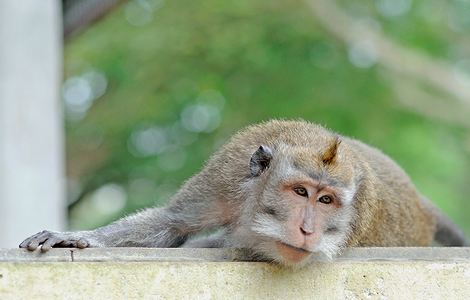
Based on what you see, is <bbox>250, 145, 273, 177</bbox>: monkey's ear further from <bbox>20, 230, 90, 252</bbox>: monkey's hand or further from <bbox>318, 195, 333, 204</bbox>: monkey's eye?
<bbox>20, 230, 90, 252</bbox>: monkey's hand

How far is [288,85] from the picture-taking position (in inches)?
634

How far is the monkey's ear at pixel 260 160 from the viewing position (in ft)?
17.6

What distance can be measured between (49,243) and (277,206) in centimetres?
116

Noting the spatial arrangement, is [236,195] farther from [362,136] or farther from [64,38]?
[362,136]

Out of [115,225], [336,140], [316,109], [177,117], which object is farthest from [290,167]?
[177,117]

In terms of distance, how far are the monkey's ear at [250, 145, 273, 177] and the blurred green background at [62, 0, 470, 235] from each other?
979cm

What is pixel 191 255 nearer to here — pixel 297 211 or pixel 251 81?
pixel 297 211

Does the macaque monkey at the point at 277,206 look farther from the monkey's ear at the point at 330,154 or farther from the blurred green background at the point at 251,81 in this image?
the blurred green background at the point at 251,81

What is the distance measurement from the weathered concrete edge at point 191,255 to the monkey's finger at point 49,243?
0.8 inches

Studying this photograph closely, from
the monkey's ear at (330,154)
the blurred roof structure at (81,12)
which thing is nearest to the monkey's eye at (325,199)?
the monkey's ear at (330,154)

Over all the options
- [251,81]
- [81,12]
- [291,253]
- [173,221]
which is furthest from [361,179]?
[251,81]

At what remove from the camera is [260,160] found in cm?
541

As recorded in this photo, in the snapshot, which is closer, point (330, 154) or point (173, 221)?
point (330, 154)

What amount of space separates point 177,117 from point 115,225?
11328 millimetres
